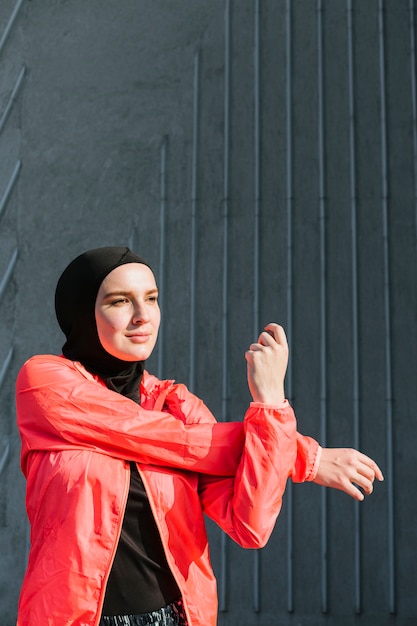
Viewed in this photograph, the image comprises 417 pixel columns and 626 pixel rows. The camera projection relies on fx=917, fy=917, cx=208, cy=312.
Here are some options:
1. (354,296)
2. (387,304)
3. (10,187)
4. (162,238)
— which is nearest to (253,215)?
(162,238)

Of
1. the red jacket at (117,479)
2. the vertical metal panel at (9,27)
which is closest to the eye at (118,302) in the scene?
the red jacket at (117,479)

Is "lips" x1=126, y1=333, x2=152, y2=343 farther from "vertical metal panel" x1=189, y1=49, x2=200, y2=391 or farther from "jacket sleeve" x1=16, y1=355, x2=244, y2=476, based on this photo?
"vertical metal panel" x1=189, y1=49, x2=200, y2=391

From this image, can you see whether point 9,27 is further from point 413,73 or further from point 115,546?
point 115,546

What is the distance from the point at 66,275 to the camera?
173 centimetres

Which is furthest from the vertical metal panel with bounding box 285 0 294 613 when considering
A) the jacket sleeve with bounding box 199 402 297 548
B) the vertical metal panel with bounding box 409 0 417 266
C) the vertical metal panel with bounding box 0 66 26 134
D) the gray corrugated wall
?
the jacket sleeve with bounding box 199 402 297 548

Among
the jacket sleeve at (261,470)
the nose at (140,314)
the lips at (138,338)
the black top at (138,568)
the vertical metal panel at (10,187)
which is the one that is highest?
the vertical metal panel at (10,187)

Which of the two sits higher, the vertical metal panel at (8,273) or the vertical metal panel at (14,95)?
the vertical metal panel at (14,95)

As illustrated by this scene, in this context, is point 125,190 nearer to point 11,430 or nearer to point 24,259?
point 24,259

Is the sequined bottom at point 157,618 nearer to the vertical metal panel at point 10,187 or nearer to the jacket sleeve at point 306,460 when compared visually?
the jacket sleeve at point 306,460

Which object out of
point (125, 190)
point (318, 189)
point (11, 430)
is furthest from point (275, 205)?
point (11, 430)

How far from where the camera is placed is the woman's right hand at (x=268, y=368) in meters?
1.55

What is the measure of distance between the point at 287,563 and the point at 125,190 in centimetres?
197

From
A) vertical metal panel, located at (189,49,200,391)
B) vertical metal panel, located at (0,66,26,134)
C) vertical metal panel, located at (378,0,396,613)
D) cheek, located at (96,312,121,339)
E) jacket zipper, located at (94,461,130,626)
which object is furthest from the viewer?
vertical metal panel, located at (0,66,26,134)

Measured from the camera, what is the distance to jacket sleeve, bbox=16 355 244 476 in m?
1.58
